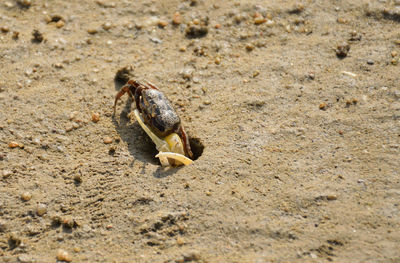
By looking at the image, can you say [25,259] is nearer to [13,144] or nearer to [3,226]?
[3,226]

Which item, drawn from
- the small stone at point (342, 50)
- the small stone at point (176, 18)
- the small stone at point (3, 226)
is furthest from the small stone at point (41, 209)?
the small stone at point (342, 50)

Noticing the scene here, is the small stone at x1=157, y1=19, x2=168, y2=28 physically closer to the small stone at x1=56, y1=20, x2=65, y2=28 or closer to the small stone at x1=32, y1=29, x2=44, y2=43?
the small stone at x1=56, y1=20, x2=65, y2=28

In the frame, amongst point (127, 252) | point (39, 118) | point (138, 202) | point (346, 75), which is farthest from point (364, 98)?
point (39, 118)

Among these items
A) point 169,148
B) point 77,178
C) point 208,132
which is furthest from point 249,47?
point 77,178

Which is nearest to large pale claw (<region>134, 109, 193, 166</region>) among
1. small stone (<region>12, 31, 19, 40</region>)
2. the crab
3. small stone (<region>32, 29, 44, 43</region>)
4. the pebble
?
the crab

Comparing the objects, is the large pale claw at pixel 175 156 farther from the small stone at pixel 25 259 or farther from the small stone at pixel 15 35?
the small stone at pixel 15 35

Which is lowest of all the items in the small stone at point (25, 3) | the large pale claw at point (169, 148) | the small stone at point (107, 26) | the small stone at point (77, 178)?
the small stone at point (77, 178)
